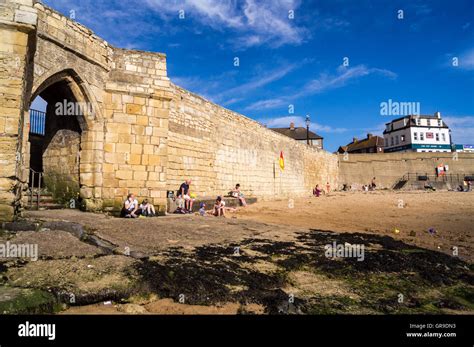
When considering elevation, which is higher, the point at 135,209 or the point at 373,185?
the point at 373,185

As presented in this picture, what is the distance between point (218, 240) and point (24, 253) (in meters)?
2.83

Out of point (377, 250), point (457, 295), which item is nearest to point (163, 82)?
point (377, 250)

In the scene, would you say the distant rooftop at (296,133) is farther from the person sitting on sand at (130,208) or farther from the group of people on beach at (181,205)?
the person sitting on sand at (130,208)

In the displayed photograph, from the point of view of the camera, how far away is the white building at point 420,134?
59.1 m

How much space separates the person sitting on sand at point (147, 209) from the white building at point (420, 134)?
62.0 metres

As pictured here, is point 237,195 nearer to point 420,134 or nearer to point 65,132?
point 65,132

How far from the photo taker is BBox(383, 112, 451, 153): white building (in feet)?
194

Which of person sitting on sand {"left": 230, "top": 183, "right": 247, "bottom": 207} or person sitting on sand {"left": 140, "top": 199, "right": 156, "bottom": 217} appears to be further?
person sitting on sand {"left": 230, "top": 183, "right": 247, "bottom": 207}

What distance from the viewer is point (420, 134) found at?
5972cm

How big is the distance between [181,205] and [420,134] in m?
63.1

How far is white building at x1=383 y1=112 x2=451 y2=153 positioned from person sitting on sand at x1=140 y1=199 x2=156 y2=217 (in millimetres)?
61981

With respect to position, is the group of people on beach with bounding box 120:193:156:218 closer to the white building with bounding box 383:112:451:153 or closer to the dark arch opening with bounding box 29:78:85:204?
the dark arch opening with bounding box 29:78:85:204

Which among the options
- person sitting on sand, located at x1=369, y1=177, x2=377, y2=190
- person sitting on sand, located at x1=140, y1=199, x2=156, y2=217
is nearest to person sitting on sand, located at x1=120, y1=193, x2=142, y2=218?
person sitting on sand, located at x1=140, y1=199, x2=156, y2=217

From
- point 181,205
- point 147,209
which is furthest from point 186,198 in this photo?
point 147,209
